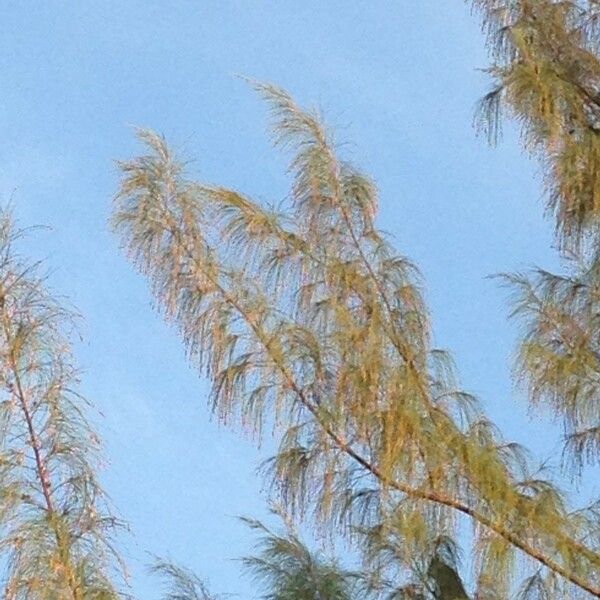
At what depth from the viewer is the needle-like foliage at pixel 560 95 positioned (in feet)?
14.3

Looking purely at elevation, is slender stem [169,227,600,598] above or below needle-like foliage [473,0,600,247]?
below

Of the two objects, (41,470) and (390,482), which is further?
(390,482)

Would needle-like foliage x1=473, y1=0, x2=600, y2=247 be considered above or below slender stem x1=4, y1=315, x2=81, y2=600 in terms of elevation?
above

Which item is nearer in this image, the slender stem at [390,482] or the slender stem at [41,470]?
the slender stem at [41,470]

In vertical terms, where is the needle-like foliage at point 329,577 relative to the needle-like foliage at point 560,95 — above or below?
below

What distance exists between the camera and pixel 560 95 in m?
4.45

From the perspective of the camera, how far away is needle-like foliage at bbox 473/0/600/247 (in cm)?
436

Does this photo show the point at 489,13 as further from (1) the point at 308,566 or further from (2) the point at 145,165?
(1) the point at 308,566

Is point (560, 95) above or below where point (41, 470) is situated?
above

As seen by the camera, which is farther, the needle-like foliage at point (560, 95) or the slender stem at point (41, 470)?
the needle-like foliage at point (560, 95)

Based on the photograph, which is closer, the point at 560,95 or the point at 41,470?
the point at 41,470

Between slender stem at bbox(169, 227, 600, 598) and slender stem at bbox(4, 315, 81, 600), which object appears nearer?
slender stem at bbox(4, 315, 81, 600)

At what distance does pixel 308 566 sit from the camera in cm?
466

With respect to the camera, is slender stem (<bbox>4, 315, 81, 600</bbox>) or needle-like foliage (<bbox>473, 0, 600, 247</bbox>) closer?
slender stem (<bbox>4, 315, 81, 600</bbox>)
